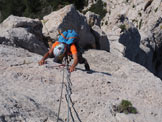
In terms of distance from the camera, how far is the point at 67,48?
17.0 ft

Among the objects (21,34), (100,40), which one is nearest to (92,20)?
(100,40)

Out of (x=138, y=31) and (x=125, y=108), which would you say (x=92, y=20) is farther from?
→ (x=125, y=108)

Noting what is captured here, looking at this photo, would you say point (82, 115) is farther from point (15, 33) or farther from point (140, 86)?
point (15, 33)

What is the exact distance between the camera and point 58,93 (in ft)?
14.0

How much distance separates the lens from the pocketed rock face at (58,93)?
3.20 meters

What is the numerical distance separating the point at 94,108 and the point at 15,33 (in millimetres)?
4129

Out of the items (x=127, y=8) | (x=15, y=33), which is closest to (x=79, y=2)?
(x=127, y=8)

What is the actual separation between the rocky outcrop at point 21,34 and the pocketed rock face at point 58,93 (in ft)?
1.97

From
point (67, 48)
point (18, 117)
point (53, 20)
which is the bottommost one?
point (18, 117)

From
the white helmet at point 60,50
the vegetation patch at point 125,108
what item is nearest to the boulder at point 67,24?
the white helmet at point 60,50

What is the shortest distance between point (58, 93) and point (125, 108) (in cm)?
136

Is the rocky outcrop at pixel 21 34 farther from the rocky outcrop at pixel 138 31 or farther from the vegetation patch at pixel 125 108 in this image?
the rocky outcrop at pixel 138 31

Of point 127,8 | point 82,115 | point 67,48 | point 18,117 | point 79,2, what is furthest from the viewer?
point 79,2

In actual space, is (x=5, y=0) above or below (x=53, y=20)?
above
